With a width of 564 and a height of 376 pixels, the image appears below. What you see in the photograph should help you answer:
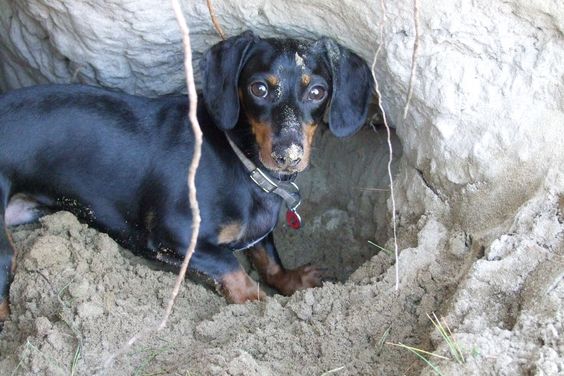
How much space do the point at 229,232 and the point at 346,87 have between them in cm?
91

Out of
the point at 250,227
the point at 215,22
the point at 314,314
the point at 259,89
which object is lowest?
the point at 250,227

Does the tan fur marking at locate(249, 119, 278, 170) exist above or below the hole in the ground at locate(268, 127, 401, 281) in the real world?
above

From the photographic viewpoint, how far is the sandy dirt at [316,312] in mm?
2398

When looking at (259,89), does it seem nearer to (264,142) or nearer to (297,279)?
(264,142)

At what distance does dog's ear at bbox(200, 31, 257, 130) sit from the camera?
3271mm

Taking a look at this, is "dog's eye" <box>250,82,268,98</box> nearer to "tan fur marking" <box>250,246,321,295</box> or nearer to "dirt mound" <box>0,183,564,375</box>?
"dirt mound" <box>0,183,564,375</box>

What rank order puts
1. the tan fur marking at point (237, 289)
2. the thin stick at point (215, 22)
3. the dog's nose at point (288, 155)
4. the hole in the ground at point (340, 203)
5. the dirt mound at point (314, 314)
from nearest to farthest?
the dirt mound at point (314, 314) → the dog's nose at point (288, 155) → the thin stick at point (215, 22) → the tan fur marking at point (237, 289) → the hole in the ground at point (340, 203)

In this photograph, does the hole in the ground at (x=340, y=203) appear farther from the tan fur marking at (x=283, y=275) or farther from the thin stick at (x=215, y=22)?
the thin stick at (x=215, y=22)

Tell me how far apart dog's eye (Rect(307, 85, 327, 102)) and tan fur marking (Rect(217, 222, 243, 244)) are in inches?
28.6

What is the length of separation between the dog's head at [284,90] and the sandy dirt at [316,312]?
630mm

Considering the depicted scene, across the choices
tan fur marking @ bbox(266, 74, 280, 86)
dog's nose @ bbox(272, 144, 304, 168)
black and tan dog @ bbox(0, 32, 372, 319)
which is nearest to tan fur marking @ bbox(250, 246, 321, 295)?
black and tan dog @ bbox(0, 32, 372, 319)

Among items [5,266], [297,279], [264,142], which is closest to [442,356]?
[264,142]

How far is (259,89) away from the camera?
3168 mm

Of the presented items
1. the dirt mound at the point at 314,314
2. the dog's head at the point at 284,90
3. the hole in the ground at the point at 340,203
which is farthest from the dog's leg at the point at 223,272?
the hole in the ground at the point at 340,203
